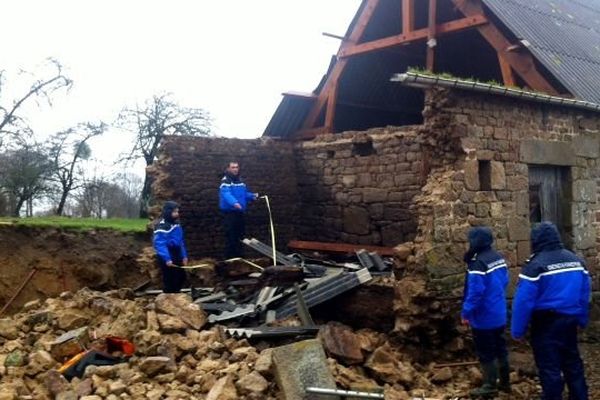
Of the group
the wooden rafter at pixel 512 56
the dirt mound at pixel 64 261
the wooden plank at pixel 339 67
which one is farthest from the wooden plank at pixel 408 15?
the dirt mound at pixel 64 261

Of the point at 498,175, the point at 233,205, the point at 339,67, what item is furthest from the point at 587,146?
the point at 233,205

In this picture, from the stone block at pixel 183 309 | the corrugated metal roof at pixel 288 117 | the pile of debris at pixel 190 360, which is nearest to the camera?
the pile of debris at pixel 190 360

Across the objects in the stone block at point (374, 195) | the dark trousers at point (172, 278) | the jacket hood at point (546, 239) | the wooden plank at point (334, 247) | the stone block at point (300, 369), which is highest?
the stone block at point (374, 195)

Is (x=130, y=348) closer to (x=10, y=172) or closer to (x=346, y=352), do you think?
(x=346, y=352)

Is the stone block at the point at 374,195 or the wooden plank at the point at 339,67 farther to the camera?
the wooden plank at the point at 339,67

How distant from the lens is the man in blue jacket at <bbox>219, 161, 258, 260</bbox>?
1075 centimetres

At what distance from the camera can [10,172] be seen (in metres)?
24.1

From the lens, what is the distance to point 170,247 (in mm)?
9492

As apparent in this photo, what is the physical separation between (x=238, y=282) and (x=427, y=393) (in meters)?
3.46

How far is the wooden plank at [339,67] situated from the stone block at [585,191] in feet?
17.0

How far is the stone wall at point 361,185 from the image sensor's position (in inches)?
440


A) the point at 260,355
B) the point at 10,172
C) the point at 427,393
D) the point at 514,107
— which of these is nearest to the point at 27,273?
the point at 260,355

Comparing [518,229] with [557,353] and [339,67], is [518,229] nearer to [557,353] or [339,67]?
[557,353]

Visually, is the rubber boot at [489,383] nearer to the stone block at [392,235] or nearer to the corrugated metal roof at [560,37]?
the stone block at [392,235]
